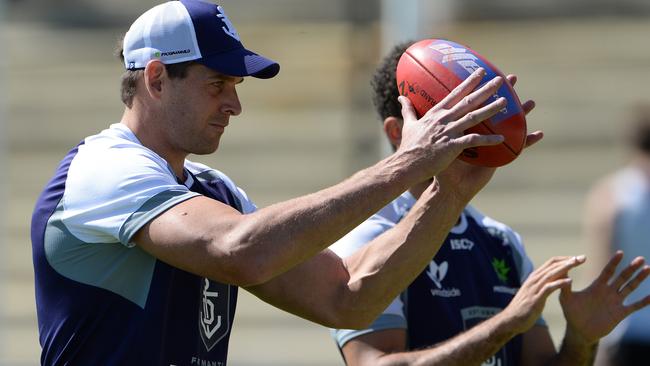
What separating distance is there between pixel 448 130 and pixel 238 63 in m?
0.69

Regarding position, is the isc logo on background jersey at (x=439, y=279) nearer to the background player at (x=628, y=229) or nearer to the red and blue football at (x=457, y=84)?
the red and blue football at (x=457, y=84)

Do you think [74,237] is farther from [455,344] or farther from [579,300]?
[579,300]

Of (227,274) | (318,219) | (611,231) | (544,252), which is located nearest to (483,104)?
(318,219)

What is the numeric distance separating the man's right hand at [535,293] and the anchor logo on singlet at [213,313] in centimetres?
91

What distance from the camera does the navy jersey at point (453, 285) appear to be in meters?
3.96

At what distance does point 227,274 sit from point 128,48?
85cm

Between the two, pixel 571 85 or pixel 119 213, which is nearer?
pixel 119 213

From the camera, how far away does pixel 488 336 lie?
12.2 ft

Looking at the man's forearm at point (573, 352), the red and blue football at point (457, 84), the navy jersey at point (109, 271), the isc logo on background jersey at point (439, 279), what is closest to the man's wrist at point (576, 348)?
the man's forearm at point (573, 352)

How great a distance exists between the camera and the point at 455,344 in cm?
376

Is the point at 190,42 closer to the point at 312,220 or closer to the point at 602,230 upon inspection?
the point at 312,220

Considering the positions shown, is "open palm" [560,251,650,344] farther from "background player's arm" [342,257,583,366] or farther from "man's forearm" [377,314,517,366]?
"man's forearm" [377,314,517,366]

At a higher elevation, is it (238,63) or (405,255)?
(238,63)

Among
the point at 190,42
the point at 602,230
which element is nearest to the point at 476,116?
the point at 190,42
